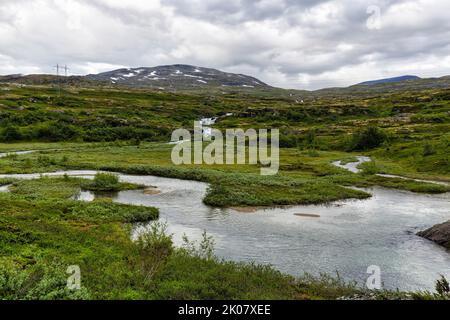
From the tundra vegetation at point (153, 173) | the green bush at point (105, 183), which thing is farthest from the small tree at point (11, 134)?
the green bush at point (105, 183)

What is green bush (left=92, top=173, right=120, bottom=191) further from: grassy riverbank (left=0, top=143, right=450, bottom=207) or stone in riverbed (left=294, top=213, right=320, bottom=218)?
stone in riverbed (left=294, top=213, right=320, bottom=218)

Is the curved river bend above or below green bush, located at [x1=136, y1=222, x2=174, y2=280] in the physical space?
below

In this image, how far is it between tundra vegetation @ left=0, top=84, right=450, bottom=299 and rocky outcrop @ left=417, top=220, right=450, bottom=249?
13708mm

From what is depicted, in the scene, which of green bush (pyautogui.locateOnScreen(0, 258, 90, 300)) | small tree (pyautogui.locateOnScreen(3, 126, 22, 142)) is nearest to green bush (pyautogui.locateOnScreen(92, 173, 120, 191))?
green bush (pyautogui.locateOnScreen(0, 258, 90, 300))

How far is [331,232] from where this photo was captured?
1385 inches

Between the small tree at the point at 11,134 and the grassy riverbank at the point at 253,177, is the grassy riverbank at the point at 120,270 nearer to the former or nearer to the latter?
the grassy riverbank at the point at 253,177

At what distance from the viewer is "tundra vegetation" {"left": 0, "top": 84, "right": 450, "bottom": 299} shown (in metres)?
19.7

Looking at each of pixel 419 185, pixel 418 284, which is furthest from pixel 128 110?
pixel 418 284

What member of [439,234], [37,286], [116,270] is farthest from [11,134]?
[439,234]

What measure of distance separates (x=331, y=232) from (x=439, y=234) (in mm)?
8530

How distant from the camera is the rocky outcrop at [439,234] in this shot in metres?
32.1

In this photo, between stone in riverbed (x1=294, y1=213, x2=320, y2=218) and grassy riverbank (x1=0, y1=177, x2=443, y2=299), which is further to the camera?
stone in riverbed (x1=294, y1=213, x2=320, y2=218)
